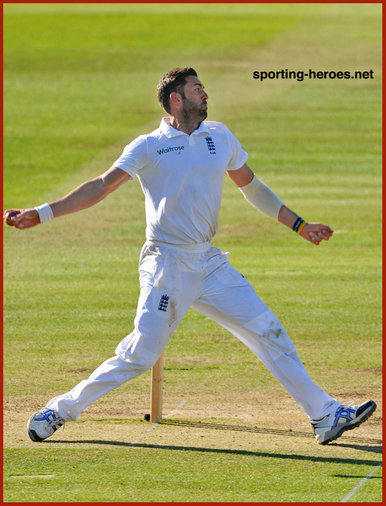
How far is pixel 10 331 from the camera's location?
495 inches

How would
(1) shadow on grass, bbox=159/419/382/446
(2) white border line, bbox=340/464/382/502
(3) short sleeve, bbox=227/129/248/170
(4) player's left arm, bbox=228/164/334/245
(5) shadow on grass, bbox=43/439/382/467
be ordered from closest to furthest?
(2) white border line, bbox=340/464/382/502, (5) shadow on grass, bbox=43/439/382/467, (3) short sleeve, bbox=227/129/248/170, (1) shadow on grass, bbox=159/419/382/446, (4) player's left arm, bbox=228/164/334/245

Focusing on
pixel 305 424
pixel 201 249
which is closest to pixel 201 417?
pixel 305 424

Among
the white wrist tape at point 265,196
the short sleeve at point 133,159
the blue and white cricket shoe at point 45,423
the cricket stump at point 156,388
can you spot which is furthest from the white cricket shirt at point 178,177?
the blue and white cricket shoe at point 45,423

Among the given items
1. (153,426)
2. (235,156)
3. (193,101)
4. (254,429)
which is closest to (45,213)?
(193,101)

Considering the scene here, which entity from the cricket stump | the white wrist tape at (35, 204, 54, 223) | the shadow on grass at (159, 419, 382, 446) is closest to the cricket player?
the white wrist tape at (35, 204, 54, 223)

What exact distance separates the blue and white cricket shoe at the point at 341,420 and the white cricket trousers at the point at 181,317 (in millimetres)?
63

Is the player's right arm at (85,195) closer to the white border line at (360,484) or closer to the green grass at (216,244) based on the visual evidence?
the green grass at (216,244)

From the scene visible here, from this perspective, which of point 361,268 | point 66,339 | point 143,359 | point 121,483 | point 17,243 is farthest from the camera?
point 17,243

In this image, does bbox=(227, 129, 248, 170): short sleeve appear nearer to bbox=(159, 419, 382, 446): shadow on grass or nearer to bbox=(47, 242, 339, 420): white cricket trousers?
bbox=(47, 242, 339, 420): white cricket trousers

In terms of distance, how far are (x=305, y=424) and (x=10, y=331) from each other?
4.18 m

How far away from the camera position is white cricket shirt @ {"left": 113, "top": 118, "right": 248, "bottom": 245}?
8633 mm

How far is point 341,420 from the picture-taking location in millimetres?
8766

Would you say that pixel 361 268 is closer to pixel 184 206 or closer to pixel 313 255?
pixel 313 255

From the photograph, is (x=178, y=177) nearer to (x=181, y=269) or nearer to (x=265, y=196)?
(x=181, y=269)
